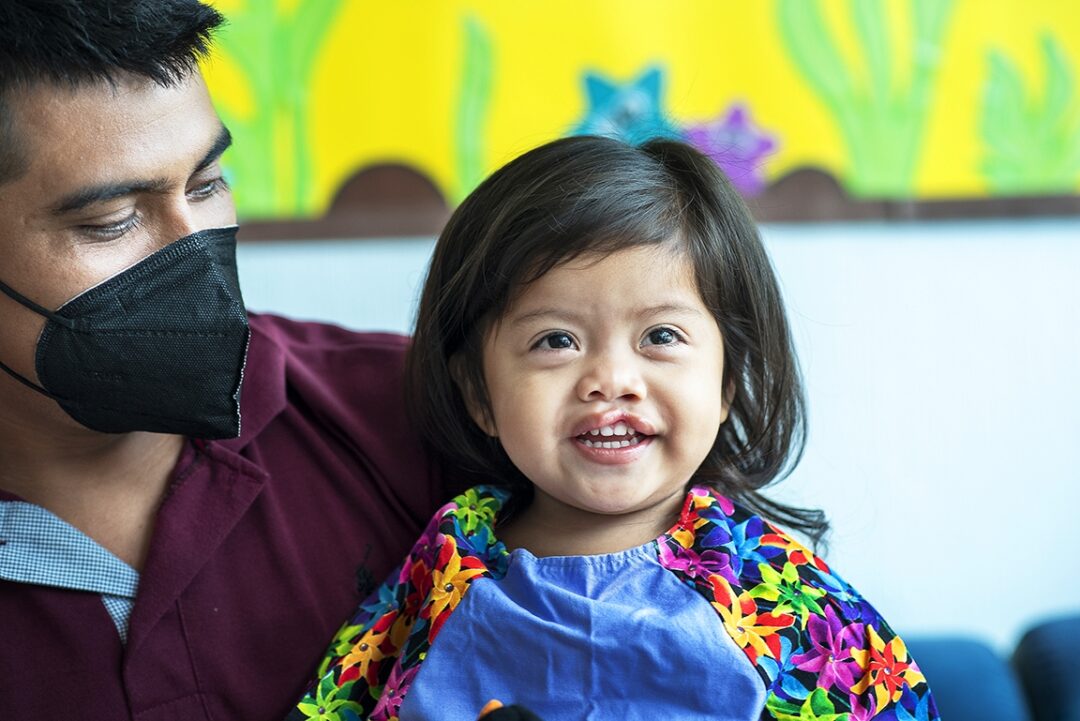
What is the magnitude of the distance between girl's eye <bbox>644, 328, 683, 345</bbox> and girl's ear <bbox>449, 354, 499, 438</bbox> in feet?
0.81

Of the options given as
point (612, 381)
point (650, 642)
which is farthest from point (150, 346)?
point (650, 642)

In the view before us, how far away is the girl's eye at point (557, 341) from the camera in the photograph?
1401 millimetres

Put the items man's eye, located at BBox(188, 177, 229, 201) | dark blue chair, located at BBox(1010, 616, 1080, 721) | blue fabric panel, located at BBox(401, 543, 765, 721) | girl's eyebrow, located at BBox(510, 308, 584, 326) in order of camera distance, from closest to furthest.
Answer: blue fabric panel, located at BBox(401, 543, 765, 721)
girl's eyebrow, located at BBox(510, 308, 584, 326)
man's eye, located at BBox(188, 177, 229, 201)
dark blue chair, located at BBox(1010, 616, 1080, 721)

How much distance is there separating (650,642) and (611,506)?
168 millimetres

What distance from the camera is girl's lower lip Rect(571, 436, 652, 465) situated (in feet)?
4.51

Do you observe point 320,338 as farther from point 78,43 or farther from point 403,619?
point 78,43

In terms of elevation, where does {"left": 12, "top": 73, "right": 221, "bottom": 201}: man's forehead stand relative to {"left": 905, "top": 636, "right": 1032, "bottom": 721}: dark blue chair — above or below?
above

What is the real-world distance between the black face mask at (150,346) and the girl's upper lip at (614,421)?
1.42 feet

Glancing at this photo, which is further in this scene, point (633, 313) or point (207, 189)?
point (207, 189)

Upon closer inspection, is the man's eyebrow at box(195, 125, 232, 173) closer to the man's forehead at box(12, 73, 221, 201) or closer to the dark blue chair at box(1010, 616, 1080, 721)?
the man's forehead at box(12, 73, 221, 201)

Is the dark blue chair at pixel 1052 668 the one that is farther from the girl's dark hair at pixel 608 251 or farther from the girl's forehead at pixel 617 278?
the girl's forehead at pixel 617 278

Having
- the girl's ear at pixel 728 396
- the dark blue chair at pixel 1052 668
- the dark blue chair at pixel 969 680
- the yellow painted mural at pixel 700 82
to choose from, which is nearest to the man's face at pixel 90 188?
the girl's ear at pixel 728 396

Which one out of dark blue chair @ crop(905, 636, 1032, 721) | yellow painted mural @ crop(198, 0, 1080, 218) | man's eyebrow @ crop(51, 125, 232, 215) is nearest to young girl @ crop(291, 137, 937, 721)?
man's eyebrow @ crop(51, 125, 232, 215)

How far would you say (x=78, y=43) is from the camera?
1329mm
